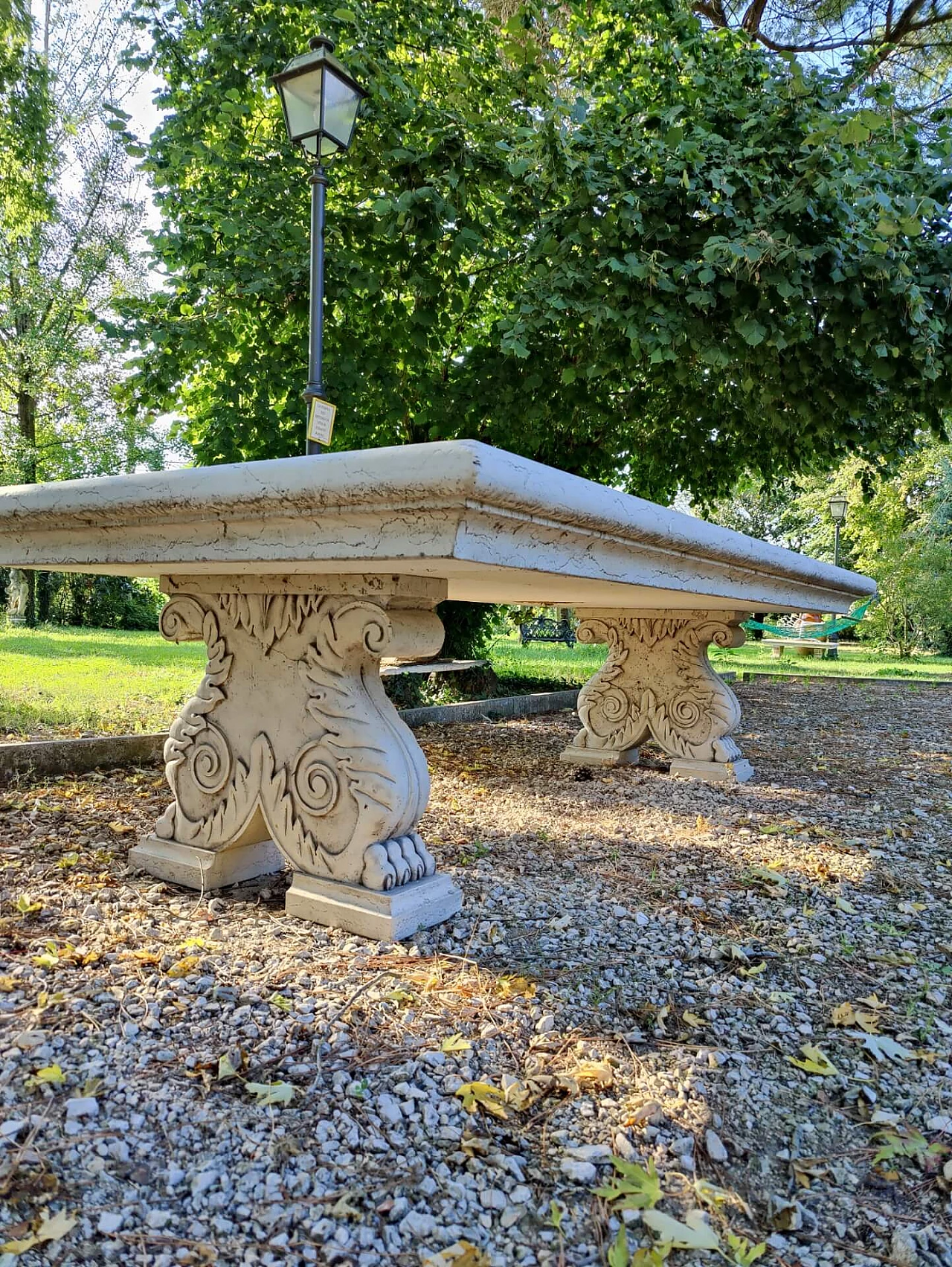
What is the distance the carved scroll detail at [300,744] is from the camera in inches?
77.9

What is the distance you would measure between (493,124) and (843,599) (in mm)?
3421

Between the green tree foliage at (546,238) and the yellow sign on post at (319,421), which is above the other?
the green tree foliage at (546,238)

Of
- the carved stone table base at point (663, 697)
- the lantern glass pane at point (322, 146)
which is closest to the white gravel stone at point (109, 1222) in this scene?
the carved stone table base at point (663, 697)

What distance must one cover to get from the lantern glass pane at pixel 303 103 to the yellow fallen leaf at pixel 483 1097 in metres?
4.15

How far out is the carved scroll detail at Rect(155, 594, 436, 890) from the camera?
198 cm

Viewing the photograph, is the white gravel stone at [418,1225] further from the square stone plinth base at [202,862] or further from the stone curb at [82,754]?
the stone curb at [82,754]

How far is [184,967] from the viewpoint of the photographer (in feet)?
5.53

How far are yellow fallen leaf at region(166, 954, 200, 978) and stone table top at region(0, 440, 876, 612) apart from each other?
0.88 meters

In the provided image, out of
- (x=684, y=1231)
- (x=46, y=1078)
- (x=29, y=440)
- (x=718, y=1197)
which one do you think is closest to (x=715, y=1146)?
(x=718, y=1197)

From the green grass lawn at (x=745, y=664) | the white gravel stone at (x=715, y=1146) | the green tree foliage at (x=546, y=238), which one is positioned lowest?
the white gravel stone at (x=715, y=1146)

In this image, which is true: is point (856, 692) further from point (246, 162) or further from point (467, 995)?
point (467, 995)

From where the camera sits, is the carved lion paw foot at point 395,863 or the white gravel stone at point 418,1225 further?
the carved lion paw foot at point 395,863

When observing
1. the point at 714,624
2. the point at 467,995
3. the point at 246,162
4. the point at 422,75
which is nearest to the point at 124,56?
the point at 246,162

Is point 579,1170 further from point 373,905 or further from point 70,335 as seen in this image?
point 70,335
